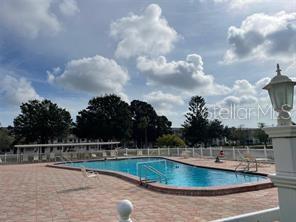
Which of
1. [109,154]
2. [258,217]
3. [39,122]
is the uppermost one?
[39,122]

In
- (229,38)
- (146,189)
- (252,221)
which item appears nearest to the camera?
(252,221)

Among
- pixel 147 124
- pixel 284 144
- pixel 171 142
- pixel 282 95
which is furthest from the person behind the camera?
pixel 147 124

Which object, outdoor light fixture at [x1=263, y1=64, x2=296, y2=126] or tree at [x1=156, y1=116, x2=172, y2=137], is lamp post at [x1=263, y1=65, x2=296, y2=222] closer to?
outdoor light fixture at [x1=263, y1=64, x2=296, y2=126]

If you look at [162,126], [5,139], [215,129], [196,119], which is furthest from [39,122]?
[215,129]

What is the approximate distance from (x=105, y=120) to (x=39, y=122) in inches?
414

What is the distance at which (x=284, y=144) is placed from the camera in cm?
308

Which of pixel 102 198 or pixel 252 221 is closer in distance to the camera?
pixel 252 221

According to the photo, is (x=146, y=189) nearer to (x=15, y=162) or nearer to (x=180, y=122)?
(x=15, y=162)

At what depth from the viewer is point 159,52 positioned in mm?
14938

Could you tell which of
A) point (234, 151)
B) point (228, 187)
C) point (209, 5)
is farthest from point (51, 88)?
point (228, 187)

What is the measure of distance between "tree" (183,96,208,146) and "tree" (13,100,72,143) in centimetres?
2206

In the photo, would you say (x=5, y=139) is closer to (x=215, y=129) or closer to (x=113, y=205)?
(x=215, y=129)

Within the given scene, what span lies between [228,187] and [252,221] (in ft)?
13.7

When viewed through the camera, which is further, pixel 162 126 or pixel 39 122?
pixel 162 126
